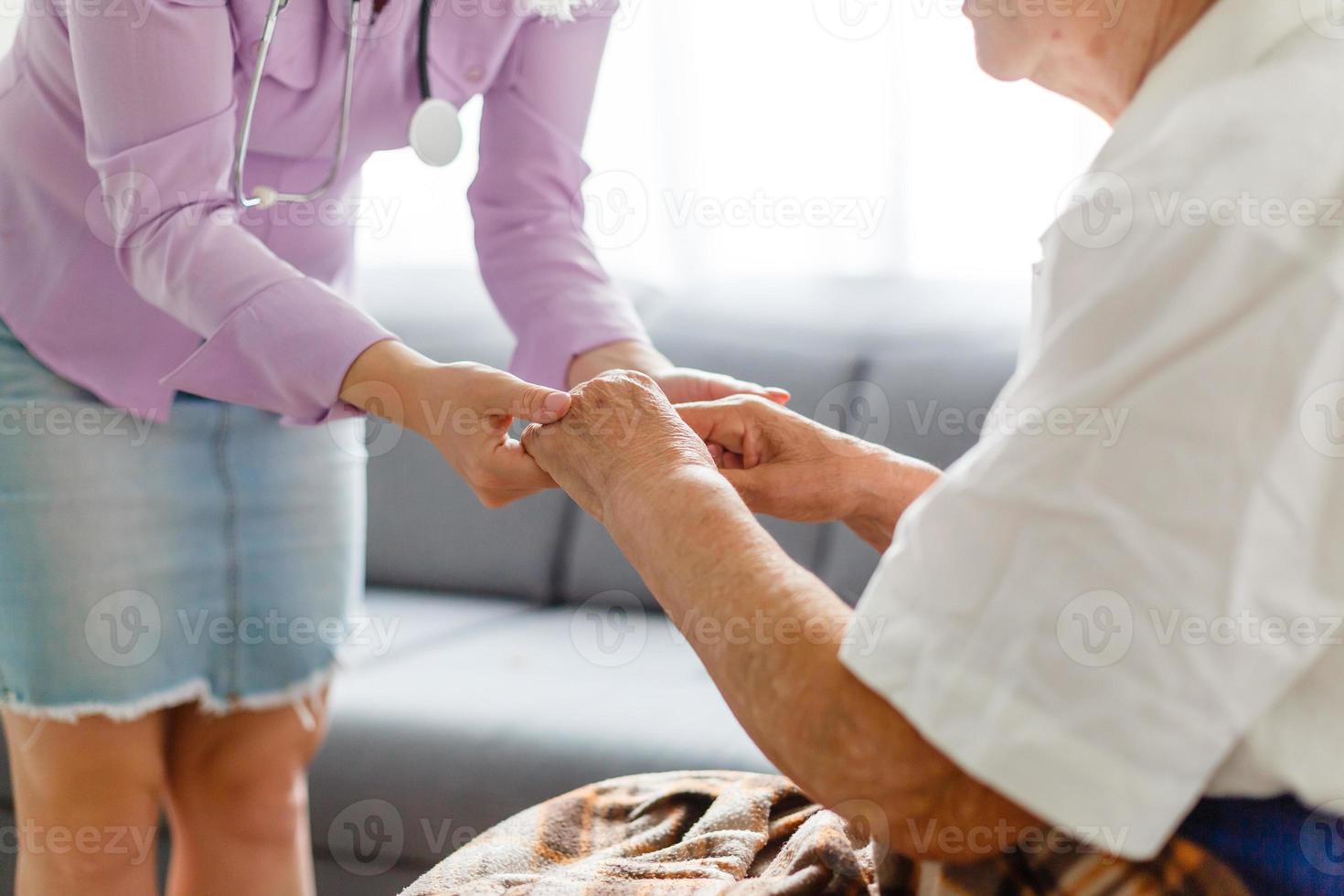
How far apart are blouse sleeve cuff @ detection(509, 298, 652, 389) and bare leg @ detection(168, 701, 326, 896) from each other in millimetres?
445

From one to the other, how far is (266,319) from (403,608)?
1.47 metres

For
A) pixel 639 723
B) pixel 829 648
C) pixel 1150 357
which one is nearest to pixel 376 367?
pixel 829 648

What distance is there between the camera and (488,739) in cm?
179

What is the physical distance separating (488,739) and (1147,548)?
1339mm

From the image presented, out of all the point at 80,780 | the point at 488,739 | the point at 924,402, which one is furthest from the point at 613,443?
the point at 924,402

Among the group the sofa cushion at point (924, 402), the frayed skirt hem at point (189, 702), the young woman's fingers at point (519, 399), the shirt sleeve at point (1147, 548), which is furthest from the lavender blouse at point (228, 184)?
the sofa cushion at point (924, 402)

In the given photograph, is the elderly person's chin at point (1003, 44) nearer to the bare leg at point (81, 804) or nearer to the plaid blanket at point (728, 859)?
the plaid blanket at point (728, 859)

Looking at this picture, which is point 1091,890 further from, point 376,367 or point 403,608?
point 403,608

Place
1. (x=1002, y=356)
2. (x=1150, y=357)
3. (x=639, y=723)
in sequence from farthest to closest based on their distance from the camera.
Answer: (x=1002, y=356) < (x=639, y=723) < (x=1150, y=357)

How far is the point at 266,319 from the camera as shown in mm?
1078

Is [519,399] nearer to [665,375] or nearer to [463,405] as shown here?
[463,405]

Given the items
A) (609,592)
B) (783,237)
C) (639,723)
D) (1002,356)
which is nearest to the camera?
(639,723)

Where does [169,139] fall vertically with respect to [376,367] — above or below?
above

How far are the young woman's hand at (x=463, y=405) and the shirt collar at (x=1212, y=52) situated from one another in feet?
1.59
